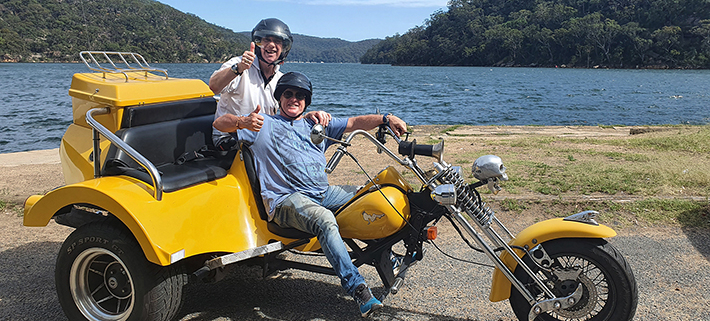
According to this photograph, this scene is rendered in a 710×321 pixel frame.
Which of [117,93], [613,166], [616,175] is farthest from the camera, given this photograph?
[613,166]

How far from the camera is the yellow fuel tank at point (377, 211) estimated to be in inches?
132

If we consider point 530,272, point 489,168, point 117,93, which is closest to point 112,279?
point 117,93

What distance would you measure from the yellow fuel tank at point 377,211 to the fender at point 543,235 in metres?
0.70

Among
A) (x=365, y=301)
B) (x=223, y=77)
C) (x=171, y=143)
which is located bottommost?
(x=365, y=301)

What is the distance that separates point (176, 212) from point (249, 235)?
503 mm

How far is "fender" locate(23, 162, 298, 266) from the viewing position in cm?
307

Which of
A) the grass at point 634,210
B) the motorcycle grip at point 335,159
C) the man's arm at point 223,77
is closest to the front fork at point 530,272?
the motorcycle grip at point 335,159

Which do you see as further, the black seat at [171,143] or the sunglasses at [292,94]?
the sunglasses at [292,94]

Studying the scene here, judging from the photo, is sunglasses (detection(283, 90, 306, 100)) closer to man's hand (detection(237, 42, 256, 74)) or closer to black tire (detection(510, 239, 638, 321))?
man's hand (detection(237, 42, 256, 74))

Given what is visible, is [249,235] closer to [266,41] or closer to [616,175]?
[266,41]

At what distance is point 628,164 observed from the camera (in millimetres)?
8141

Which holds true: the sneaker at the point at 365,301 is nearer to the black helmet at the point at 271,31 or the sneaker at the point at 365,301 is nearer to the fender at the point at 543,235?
the fender at the point at 543,235

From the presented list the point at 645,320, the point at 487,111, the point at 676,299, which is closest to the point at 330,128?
the point at 645,320

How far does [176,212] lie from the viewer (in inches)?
127
